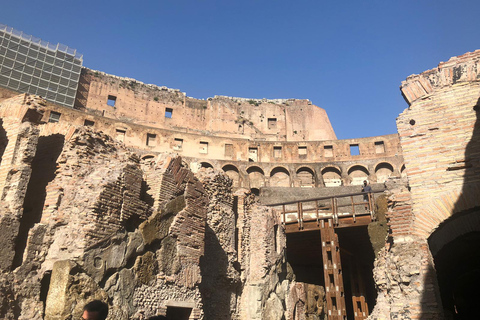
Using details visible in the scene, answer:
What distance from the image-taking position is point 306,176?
107ft

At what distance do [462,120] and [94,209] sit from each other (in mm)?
6206

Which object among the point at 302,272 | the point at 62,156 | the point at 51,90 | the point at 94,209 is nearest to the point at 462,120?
the point at 94,209

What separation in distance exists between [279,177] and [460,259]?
75.3 feet

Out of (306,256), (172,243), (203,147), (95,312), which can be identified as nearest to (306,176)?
(203,147)

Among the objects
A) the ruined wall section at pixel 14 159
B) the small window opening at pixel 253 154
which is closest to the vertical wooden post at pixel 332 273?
the ruined wall section at pixel 14 159

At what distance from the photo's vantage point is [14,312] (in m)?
5.55

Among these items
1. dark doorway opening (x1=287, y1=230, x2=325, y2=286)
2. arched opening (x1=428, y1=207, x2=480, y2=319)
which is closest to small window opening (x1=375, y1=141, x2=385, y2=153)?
dark doorway opening (x1=287, y1=230, x2=325, y2=286)

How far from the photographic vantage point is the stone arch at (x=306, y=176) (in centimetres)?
3206

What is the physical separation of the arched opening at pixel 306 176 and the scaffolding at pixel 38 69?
1995 centimetres

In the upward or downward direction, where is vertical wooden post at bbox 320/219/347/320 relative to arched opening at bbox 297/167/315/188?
downward

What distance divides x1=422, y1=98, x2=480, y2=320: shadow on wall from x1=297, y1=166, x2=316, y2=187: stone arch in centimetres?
1927

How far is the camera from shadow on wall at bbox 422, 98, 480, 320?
6168 millimetres

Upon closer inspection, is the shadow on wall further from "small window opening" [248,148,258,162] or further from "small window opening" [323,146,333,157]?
"small window opening" [248,148,258,162]

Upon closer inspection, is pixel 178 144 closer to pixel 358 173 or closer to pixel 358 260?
pixel 358 173
